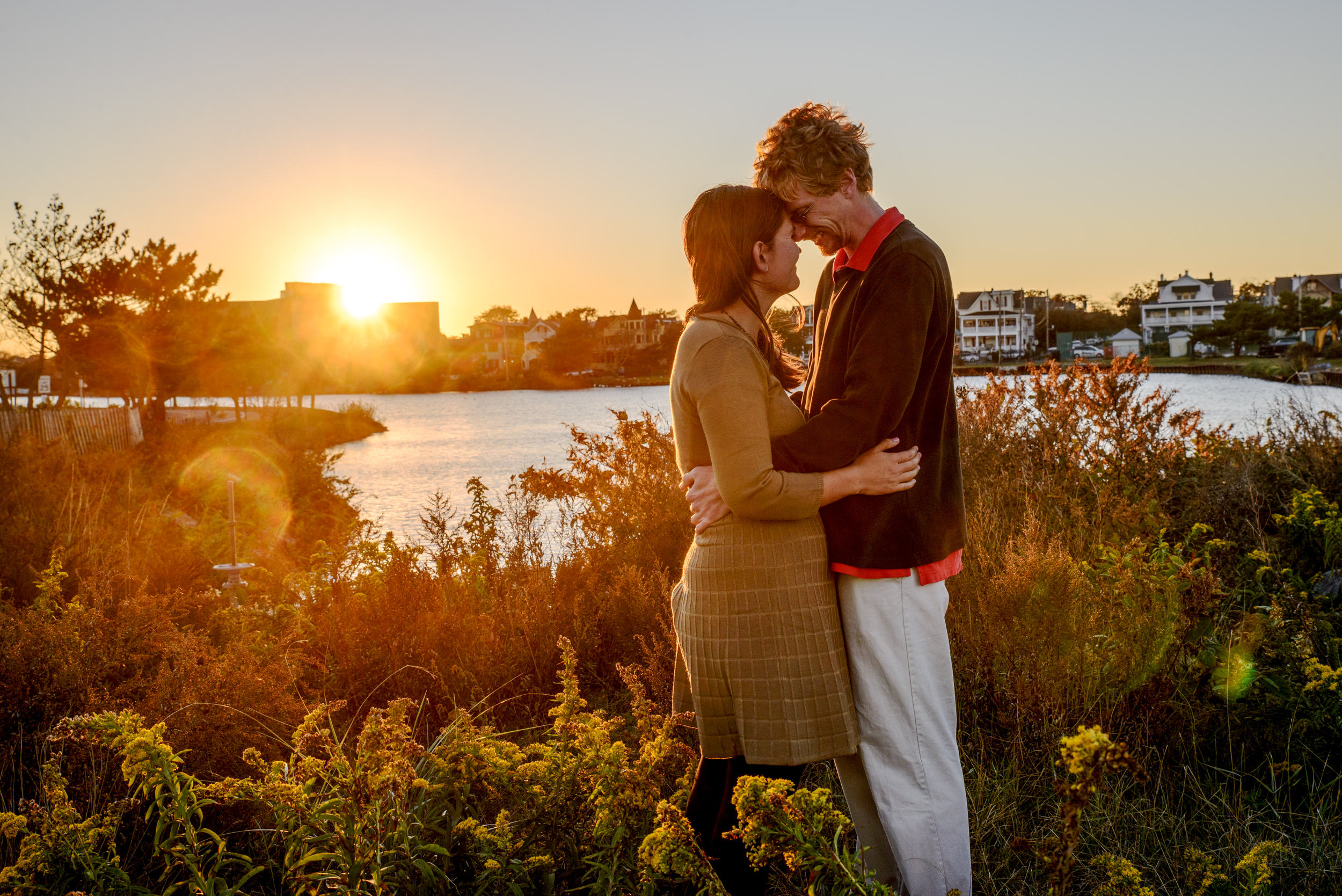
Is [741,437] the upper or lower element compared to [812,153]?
lower

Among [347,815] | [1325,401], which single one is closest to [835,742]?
[347,815]

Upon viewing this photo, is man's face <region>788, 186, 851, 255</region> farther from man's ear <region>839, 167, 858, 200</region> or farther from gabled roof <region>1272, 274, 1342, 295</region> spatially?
gabled roof <region>1272, 274, 1342, 295</region>

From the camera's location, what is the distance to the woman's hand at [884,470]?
2.07 meters

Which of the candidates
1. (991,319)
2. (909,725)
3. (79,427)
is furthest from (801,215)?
(991,319)

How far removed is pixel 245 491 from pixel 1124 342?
99662mm

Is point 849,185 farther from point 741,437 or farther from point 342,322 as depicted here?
point 342,322

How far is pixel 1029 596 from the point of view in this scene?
3.76 metres

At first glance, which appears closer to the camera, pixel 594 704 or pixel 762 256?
pixel 762 256

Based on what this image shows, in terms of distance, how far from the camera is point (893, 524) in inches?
83.4

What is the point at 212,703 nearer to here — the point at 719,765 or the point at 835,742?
the point at 719,765

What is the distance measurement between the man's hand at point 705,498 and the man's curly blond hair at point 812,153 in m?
0.71

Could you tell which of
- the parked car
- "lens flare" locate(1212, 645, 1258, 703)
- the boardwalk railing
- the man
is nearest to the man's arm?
the man

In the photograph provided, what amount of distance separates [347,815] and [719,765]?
0.91 meters

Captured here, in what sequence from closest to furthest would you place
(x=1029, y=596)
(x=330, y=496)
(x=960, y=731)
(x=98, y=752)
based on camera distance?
1. (x=98, y=752)
2. (x=960, y=731)
3. (x=1029, y=596)
4. (x=330, y=496)
